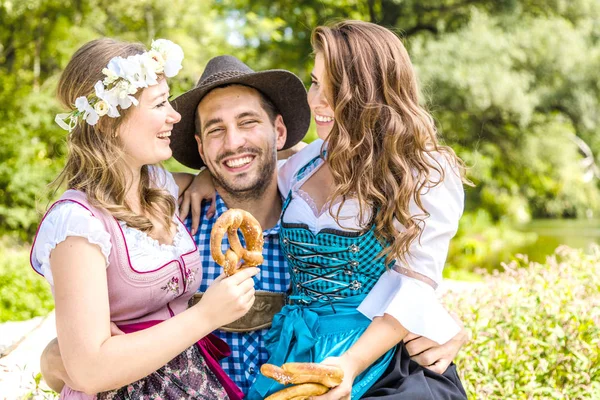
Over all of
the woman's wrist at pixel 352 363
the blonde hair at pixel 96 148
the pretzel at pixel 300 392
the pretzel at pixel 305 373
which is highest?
the blonde hair at pixel 96 148

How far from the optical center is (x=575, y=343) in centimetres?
374

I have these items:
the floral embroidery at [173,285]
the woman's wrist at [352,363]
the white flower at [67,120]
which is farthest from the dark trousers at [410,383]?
the white flower at [67,120]

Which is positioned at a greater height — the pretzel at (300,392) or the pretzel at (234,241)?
the pretzel at (234,241)

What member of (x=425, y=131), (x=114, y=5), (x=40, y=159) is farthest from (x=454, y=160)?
(x=114, y=5)

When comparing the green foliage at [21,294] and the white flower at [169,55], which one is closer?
the white flower at [169,55]

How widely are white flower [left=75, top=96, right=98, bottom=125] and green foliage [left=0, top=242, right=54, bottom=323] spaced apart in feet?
21.0

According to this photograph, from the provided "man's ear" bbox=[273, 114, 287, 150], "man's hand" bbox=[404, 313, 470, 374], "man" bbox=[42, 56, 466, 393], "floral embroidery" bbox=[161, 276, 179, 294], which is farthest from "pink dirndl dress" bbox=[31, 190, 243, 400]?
"man's ear" bbox=[273, 114, 287, 150]

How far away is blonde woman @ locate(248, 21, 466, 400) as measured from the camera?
94.4 inches

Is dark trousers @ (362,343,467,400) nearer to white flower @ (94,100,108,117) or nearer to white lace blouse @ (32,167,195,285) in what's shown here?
white lace blouse @ (32,167,195,285)

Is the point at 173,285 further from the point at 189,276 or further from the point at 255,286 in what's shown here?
the point at 255,286

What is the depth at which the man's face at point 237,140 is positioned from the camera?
3.12 m

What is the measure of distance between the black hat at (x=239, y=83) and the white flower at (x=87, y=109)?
868 millimetres

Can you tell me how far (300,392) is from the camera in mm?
2125

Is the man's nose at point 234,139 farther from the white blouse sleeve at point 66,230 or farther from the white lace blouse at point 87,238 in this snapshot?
the white blouse sleeve at point 66,230
